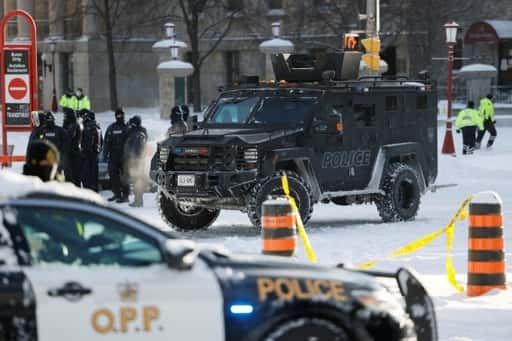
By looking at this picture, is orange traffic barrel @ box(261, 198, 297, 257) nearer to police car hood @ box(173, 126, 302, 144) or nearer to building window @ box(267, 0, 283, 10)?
police car hood @ box(173, 126, 302, 144)

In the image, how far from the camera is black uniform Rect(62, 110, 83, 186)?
25172 mm

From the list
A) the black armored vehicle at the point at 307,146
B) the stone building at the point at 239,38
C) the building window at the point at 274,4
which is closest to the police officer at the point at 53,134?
the black armored vehicle at the point at 307,146

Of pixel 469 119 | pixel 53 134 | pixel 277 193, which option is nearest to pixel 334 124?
pixel 277 193

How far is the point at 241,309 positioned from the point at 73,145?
1787 centimetres

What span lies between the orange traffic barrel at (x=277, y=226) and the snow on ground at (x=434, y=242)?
40.2 inches

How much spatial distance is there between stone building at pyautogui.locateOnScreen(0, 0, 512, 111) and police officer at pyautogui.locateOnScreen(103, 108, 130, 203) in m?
30.4

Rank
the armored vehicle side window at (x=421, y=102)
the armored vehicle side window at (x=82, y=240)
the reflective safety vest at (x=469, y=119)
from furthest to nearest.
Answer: the reflective safety vest at (x=469, y=119), the armored vehicle side window at (x=421, y=102), the armored vehicle side window at (x=82, y=240)

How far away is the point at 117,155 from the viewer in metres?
→ 25.0

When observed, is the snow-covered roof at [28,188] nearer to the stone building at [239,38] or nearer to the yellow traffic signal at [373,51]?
the yellow traffic signal at [373,51]

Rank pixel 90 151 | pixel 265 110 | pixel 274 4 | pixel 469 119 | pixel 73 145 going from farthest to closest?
pixel 274 4 < pixel 469 119 < pixel 90 151 < pixel 73 145 < pixel 265 110

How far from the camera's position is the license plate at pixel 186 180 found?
18.8 m

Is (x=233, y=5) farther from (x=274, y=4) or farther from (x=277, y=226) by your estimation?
(x=277, y=226)

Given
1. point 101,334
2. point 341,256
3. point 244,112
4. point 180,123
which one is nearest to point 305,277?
point 101,334

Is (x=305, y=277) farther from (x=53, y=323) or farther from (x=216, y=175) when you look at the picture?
(x=216, y=175)
